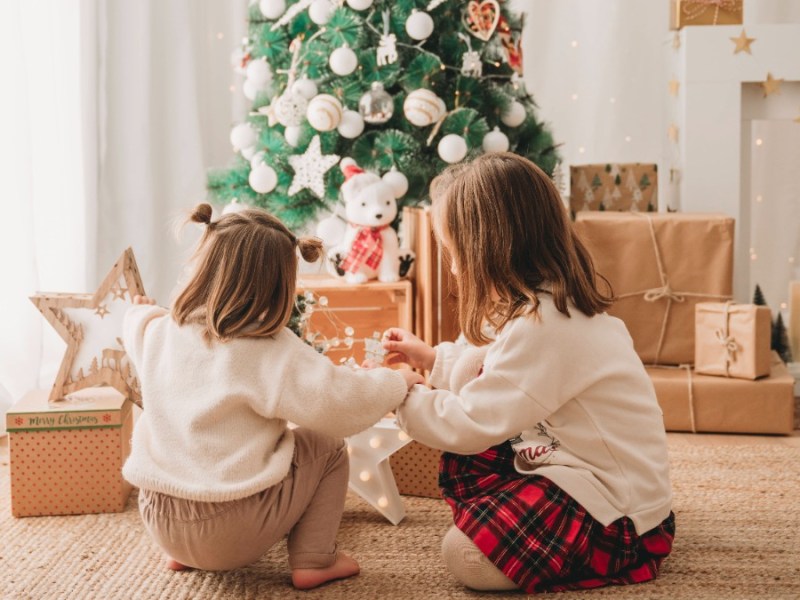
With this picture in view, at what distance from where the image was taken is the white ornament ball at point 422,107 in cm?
234

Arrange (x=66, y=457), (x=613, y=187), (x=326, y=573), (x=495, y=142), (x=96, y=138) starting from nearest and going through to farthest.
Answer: (x=326, y=573) < (x=66, y=457) < (x=495, y=142) < (x=613, y=187) < (x=96, y=138)

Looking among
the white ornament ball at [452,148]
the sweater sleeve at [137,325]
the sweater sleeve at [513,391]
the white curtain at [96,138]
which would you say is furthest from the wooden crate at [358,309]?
the sweater sleeve at [513,391]

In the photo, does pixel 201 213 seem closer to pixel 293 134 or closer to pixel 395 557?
pixel 395 557

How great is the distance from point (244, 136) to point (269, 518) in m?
1.51

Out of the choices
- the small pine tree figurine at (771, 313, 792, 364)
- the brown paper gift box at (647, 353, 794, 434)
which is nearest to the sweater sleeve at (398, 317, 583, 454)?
the brown paper gift box at (647, 353, 794, 434)

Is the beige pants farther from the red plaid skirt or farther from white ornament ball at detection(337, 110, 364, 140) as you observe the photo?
white ornament ball at detection(337, 110, 364, 140)

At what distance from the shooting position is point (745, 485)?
187cm

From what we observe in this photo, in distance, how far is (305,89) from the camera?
2.42 metres

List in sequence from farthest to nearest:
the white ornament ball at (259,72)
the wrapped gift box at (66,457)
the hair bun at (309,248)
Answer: the white ornament ball at (259,72) < the wrapped gift box at (66,457) < the hair bun at (309,248)

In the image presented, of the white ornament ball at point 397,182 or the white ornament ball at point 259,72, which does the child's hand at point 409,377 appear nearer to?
the white ornament ball at point 397,182

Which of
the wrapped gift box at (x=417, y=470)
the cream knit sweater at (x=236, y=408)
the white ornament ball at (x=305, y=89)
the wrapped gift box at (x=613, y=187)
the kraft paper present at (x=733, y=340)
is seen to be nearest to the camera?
the cream knit sweater at (x=236, y=408)

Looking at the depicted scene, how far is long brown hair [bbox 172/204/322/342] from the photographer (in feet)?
4.33

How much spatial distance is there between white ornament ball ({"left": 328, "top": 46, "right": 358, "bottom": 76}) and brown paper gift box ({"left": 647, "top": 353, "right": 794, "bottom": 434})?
3.50 ft

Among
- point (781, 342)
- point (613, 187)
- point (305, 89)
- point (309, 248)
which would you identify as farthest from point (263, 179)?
point (781, 342)
